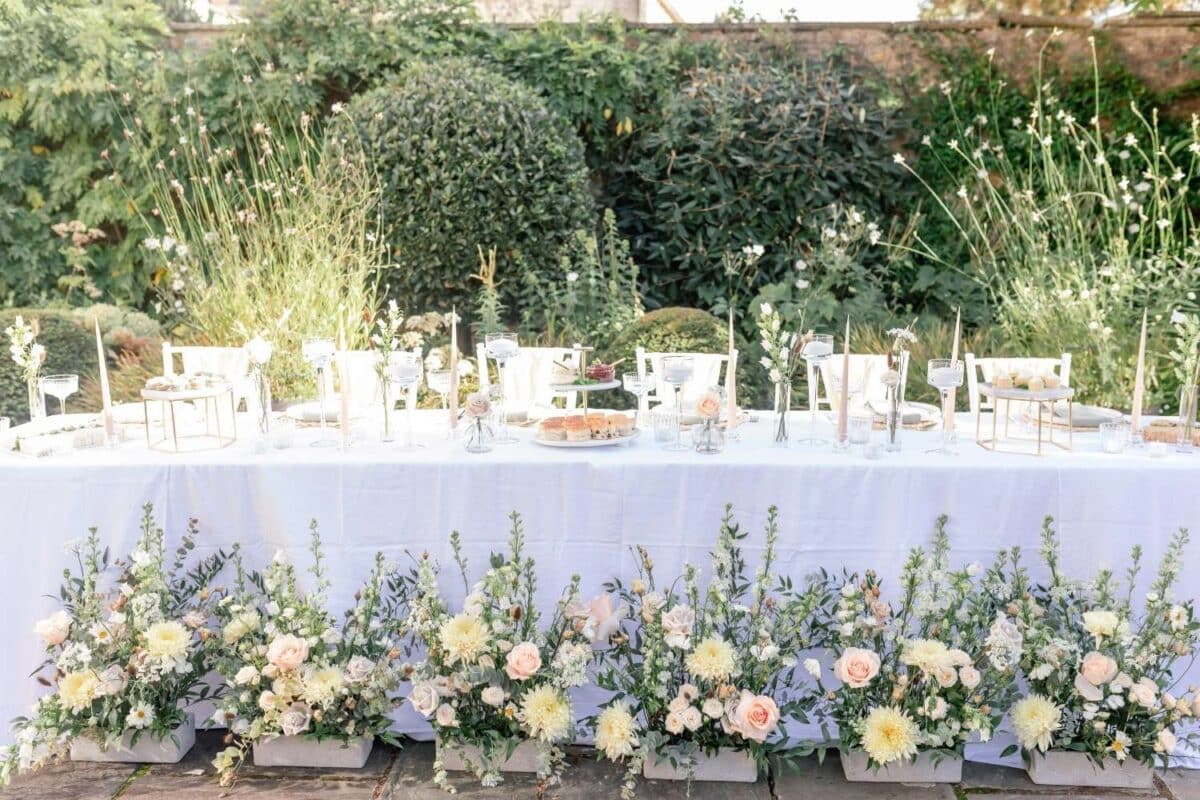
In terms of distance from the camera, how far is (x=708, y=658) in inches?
97.0

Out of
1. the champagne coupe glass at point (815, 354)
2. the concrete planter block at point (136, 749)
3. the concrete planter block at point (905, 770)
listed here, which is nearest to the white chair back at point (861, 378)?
the champagne coupe glass at point (815, 354)

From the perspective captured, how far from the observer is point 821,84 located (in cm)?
654

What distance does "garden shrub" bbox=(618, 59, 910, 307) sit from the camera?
6.38m

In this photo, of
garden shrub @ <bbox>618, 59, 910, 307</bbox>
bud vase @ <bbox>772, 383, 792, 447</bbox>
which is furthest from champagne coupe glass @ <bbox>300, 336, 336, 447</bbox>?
garden shrub @ <bbox>618, 59, 910, 307</bbox>

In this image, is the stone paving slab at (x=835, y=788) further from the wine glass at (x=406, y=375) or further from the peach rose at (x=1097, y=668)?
the wine glass at (x=406, y=375)

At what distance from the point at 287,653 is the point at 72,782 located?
64 centimetres

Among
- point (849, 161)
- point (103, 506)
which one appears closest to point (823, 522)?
point (103, 506)

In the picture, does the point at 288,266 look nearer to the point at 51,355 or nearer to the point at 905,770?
the point at 51,355

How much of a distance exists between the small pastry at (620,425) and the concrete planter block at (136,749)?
1.25 m

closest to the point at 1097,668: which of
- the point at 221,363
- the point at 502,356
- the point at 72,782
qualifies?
the point at 502,356

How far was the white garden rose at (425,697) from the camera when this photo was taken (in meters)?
2.52

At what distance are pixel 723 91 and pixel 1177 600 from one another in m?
4.49

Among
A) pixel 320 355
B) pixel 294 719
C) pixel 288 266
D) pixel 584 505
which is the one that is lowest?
pixel 294 719

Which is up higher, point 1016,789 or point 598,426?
point 598,426
